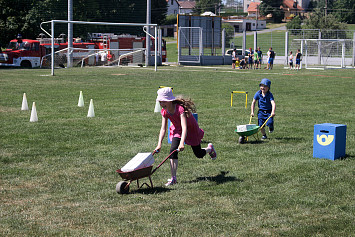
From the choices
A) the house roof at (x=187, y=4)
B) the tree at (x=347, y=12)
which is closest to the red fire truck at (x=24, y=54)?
the tree at (x=347, y=12)

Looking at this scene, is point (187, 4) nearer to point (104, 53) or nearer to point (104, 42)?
point (104, 42)

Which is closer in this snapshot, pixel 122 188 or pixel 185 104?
pixel 122 188

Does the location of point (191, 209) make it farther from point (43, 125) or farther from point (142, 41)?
point (142, 41)

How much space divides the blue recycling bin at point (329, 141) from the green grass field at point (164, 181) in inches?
6.7

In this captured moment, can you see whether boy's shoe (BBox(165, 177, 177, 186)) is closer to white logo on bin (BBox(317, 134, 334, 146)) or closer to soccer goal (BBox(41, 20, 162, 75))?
white logo on bin (BBox(317, 134, 334, 146))

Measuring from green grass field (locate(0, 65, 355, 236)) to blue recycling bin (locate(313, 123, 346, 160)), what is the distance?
170mm

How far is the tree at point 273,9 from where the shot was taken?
12012 cm

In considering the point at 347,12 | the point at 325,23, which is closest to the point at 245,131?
the point at 325,23

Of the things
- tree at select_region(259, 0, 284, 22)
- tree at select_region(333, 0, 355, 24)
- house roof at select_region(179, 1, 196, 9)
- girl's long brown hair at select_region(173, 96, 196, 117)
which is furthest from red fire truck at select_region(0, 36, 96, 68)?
house roof at select_region(179, 1, 196, 9)

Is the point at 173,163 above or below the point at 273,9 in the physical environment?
below

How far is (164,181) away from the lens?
7.84 m

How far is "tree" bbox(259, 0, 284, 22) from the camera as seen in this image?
394ft

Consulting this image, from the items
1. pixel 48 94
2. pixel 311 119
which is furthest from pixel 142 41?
pixel 311 119

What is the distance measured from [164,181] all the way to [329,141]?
3206 mm
